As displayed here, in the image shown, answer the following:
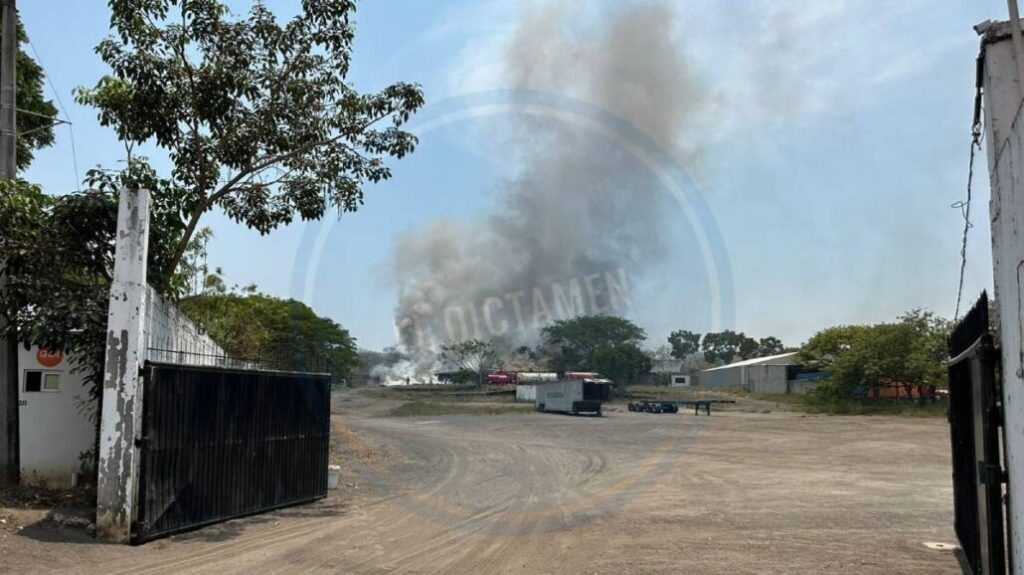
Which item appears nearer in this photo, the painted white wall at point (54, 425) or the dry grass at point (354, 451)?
the painted white wall at point (54, 425)

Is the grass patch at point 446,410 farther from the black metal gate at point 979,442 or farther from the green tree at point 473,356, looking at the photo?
the black metal gate at point 979,442

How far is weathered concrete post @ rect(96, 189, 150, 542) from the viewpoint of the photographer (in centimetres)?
860

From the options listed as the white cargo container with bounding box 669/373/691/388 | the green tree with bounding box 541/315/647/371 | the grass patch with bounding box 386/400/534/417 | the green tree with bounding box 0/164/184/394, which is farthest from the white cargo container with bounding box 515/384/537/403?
the green tree with bounding box 0/164/184/394

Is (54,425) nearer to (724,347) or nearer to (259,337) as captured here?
(259,337)

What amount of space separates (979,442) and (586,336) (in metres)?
85.5

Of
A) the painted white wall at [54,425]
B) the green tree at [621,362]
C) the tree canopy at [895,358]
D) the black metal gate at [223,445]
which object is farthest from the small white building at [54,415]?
the green tree at [621,362]

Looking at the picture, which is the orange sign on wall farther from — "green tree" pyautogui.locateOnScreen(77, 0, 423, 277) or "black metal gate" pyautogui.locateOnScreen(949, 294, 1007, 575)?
"black metal gate" pyautogui.locateOnScreen(949, 294, 1007, 575)

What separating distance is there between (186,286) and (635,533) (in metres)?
8.15

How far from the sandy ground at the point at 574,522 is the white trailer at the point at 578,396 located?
26.6m

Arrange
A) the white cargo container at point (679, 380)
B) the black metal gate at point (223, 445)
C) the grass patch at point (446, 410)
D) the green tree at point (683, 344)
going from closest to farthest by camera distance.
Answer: the black metal gate at point (223, 445), the grass patch at point (446, 410), the white cargo container at point (679, 380), the green tree at point (683, 344)

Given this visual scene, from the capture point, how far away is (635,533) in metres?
10.2

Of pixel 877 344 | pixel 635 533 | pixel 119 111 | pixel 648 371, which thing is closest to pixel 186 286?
pixel 119 111

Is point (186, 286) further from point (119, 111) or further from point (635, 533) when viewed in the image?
point (635, 533)

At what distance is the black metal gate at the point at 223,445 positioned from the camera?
8.93 m
